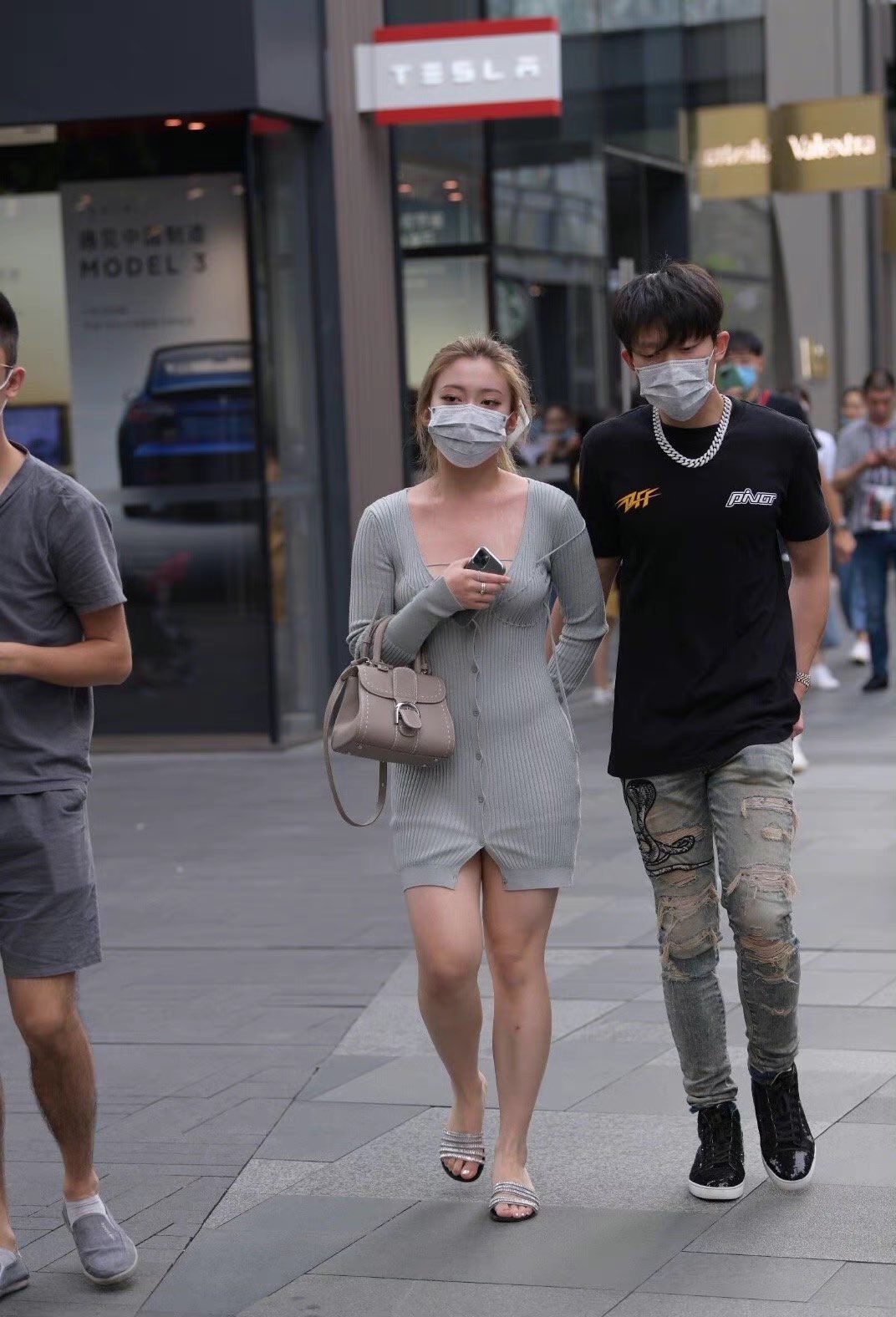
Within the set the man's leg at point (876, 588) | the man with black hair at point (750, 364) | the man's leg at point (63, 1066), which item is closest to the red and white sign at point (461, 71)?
the man with black hair at point (750, 364)

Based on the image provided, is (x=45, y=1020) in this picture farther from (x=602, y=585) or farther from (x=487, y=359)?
(x=487, y=359)

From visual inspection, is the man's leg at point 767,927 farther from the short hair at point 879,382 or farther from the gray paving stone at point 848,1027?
the short hair at point 879,382

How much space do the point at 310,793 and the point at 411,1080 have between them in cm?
503

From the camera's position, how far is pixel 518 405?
15.1 ft

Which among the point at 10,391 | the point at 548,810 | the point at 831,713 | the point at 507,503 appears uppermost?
the point at 10,391

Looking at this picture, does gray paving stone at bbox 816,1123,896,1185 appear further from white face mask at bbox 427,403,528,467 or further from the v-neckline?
white face mask at bbox 427,403,528,467

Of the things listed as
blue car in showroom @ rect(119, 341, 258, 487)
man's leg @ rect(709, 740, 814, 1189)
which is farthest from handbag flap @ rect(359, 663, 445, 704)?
blue car in showroom @ rect(119, 341, 258, 487)

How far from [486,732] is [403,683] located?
0.21m

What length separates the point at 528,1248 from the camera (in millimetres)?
4238

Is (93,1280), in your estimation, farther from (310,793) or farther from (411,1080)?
(310,793)

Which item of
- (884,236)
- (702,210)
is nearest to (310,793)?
(702,210)

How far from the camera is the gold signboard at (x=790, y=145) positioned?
19000mm

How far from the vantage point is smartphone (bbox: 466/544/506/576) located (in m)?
4.34

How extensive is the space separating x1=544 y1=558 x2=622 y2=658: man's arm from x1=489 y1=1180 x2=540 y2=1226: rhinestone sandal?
44.1 inches
